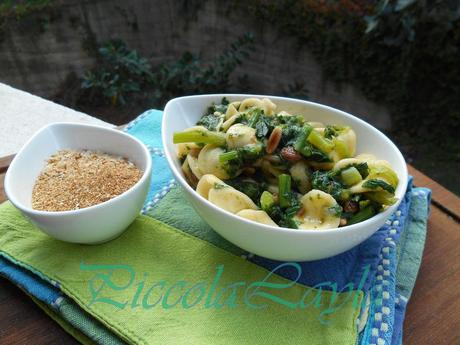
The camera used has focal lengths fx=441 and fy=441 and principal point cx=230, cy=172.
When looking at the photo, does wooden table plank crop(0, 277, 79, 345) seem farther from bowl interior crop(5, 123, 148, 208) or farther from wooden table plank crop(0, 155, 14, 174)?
wooden table plank crop(0, 155, 14, 174)

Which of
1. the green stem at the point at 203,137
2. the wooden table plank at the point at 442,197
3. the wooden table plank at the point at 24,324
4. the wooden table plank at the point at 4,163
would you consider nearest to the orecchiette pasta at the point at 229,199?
the green stem at the point at 203,137

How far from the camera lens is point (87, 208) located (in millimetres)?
723

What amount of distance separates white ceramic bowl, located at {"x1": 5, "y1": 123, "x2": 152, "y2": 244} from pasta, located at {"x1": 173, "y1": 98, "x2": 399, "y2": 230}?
11 cm

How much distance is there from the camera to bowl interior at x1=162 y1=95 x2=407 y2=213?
83 centimetres

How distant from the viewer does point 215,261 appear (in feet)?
2.57

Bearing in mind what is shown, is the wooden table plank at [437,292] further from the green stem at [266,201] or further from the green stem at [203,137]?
the green stem at [203,137]

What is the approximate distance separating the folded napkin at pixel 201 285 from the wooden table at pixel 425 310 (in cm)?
2

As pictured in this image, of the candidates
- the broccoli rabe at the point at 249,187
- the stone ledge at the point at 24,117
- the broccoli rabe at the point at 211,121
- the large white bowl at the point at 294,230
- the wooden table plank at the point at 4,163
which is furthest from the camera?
the stone ledge at the point at 24,117

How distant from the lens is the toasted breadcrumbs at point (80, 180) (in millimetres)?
801

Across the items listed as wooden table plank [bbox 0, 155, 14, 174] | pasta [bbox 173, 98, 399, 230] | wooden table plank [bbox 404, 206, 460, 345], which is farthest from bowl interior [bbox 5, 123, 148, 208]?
wooden table plank [bbox 404, 206, 460, 345]

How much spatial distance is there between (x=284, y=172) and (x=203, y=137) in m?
0.16

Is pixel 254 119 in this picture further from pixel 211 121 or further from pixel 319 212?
pixel 319 212

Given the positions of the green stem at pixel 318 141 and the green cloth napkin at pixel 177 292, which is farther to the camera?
the green stem at pixel 318 141

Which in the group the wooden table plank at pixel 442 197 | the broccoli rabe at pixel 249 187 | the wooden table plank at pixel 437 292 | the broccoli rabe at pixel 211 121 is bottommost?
the wooden table plank at pixel 437 292
